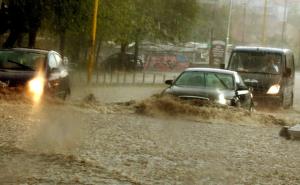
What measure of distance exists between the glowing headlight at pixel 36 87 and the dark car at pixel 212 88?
2.85 metres

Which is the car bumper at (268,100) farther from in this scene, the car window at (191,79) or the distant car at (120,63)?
the distant car at (120,63)

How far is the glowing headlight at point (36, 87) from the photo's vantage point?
1719cm

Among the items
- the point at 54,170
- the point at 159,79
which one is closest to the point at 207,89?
the point at 54,170

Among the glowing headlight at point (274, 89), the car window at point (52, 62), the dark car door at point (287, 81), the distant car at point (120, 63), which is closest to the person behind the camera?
the car window at point (52, 62)

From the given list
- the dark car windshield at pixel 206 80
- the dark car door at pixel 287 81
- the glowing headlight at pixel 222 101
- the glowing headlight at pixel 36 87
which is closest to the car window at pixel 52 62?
the glowing headlight at pixel 36 87

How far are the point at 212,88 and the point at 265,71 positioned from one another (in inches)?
268

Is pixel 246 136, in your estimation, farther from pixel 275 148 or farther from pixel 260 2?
pixel 260 2

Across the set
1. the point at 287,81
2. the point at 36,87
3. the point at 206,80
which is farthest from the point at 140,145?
the point at 287,81

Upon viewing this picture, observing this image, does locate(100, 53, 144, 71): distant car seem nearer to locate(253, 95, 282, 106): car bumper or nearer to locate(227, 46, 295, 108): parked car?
locate(227, 46, 295, 108): parked car

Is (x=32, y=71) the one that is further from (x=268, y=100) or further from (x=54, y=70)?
(x=268, y=100)

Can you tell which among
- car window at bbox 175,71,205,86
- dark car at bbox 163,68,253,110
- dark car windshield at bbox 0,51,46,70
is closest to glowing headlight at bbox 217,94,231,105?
dark car at bbox 163,68,253,110

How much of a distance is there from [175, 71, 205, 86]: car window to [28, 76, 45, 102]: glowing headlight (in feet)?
11.4

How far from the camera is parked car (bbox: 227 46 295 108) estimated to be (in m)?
24.7

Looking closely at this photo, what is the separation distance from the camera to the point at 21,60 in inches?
709
